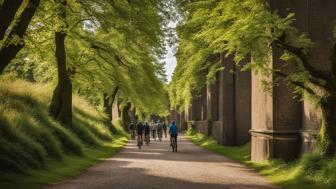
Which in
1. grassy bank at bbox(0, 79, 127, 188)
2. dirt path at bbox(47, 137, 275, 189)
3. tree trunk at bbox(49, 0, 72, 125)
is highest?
tree trunk at bbox(49, 0, 72, 125)

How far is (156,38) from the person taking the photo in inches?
851

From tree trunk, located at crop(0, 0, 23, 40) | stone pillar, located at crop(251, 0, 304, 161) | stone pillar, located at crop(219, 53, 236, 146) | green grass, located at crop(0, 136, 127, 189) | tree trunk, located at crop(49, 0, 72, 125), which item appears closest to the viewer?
tree trunk, located at crop(0, 0, 23, 40)

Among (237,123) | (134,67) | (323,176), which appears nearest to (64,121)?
(134,67)

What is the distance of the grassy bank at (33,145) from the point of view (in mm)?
13812

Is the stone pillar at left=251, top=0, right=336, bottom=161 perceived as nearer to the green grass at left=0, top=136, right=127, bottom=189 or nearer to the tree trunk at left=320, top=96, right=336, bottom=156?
the tree trunk at left=320, top=96, right=336, bottom=156

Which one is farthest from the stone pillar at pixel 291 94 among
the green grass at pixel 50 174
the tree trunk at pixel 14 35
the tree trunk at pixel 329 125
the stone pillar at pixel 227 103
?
the stone pillar at pixel 227 103

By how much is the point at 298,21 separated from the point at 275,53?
149cm

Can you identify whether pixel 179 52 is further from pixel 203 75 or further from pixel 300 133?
pixel 300 133

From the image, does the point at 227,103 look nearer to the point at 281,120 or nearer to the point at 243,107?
the point at 243,107

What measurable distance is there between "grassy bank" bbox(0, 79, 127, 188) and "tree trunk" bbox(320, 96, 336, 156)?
7.56 metres

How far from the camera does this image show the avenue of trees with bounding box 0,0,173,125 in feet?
43.1

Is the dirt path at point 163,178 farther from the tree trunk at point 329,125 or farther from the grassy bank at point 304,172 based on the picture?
the tree trunk at point 329,125

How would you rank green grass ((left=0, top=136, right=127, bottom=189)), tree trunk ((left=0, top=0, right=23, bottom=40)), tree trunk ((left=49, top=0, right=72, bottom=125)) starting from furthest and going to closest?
tree trunk ((left=49, top=0, right=72, bottom=125)) → green grass ((left=0, top=136, right=127, bottom=189)) → tree trunk ((left=0, top=0, right=23, bottom=40))

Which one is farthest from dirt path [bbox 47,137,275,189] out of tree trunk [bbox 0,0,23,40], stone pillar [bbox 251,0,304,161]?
tree trunk [bbox 0,0,23,40]
